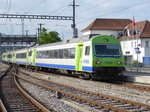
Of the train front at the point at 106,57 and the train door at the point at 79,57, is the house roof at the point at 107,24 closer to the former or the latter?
the train door at the point at 79,57

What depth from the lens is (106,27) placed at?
94.7 m

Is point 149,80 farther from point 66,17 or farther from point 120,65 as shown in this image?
point 66,17

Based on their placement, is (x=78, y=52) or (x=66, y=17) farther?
(x=66, y=17)

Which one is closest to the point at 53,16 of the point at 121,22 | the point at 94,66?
the point at 94,66

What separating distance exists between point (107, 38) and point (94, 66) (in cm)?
233

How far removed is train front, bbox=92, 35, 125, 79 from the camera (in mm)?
18891

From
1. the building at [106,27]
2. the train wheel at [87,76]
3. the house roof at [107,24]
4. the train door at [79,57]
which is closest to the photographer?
the train wheel at [87,76]

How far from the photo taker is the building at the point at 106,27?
308 feet

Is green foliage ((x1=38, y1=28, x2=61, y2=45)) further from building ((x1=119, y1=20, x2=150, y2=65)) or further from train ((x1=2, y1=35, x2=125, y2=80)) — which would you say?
train ((x1=2, y1=35, x2=125, y2=80))

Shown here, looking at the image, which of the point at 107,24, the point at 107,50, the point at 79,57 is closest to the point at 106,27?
the point at 107,24

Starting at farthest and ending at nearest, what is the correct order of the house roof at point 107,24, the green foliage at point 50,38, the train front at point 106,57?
the house roof at point 107,24
the green foliage at point 50,38
the train front at point 106,57

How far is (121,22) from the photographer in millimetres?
99562

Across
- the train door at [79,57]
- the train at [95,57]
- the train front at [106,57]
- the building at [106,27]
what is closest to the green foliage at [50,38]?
the train at [95,57]

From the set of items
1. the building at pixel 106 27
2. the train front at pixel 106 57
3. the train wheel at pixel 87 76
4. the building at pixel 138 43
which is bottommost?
the train wheel at pixel 87 76
